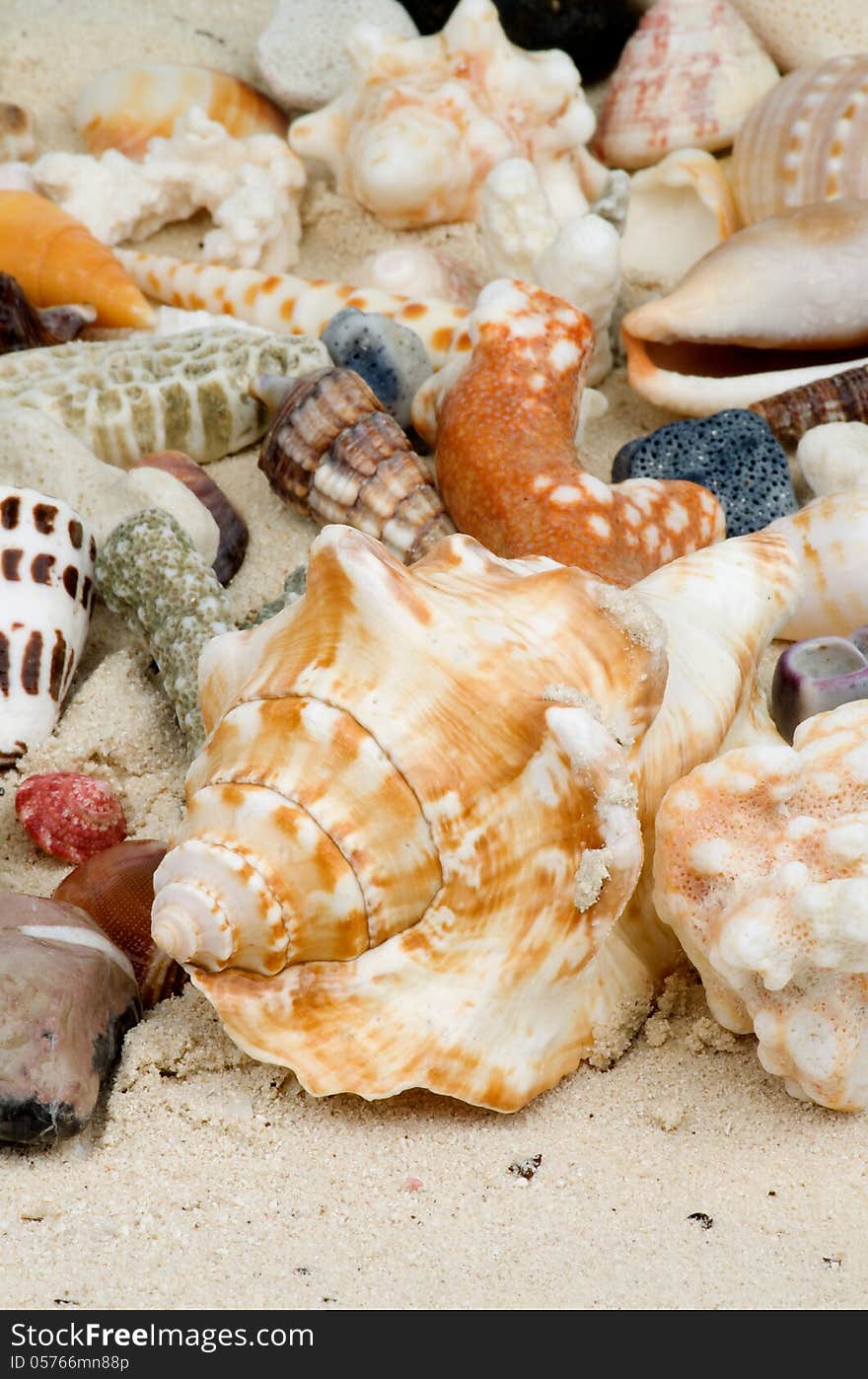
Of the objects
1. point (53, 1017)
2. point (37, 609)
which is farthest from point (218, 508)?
point (53, 1017)

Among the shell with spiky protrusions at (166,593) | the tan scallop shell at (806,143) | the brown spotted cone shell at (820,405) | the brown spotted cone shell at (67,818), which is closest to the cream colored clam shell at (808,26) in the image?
the tan scallop shell at (806,143)

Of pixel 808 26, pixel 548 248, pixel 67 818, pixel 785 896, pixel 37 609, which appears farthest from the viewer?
pixel 808 26

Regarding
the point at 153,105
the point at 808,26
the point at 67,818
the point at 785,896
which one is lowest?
the point at 67,818

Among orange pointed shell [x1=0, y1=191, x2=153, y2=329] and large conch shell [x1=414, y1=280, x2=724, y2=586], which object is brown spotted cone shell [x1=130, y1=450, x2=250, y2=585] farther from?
orange pointed shell [x1=0, y1=191, x2=153, y2=329]

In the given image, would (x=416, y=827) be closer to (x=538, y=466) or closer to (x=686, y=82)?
(x=538, y=466)

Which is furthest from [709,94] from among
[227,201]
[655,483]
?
Answer: [655,483]

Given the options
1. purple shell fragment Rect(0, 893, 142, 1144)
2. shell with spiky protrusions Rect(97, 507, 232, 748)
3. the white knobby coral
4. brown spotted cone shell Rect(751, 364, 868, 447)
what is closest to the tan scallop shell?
the white knobby coral
